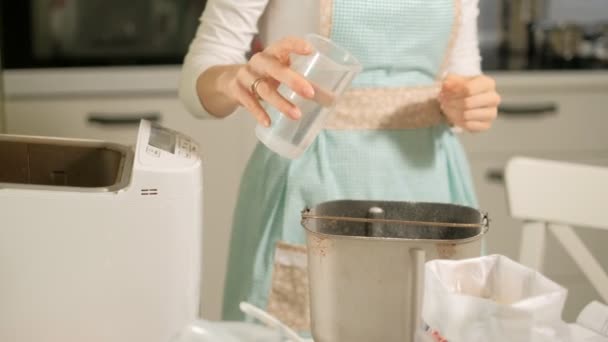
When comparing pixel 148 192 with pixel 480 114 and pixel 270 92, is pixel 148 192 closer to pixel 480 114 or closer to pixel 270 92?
pixel 270 92

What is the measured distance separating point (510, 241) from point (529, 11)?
2.11ft

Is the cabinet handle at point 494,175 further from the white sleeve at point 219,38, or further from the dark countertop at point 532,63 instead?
the white sleeve at point 219,38

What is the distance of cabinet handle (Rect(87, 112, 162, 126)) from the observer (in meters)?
1.96

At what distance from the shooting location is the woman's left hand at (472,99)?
103 centimetres

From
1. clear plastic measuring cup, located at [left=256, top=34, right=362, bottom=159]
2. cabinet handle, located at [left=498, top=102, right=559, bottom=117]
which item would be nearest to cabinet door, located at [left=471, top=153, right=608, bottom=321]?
cabinet handle, located at [left=498, top=102, right=559, bottom=117]

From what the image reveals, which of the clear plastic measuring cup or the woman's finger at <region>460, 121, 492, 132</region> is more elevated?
the clear plastic measuring cup

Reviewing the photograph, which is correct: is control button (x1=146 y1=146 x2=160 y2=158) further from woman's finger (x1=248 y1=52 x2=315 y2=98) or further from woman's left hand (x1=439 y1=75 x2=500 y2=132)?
woman's left hand (x1=439 y1=75 x2=500 y2=132)

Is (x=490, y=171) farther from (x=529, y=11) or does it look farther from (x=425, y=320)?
(x=425, y=320)

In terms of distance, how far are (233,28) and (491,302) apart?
54 centimetres

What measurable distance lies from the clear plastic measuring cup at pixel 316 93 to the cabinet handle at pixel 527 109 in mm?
1193

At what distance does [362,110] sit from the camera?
3.72 feet

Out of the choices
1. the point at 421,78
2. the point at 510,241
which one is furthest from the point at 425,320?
the point at 510,241

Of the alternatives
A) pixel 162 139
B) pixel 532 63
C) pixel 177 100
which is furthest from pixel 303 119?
pixel 532 63

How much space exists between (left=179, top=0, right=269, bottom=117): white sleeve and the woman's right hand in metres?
0.13
